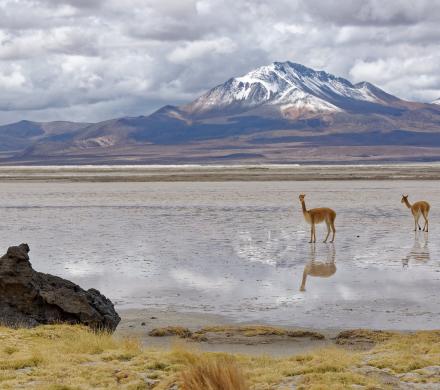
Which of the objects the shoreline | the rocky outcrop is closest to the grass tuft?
the shoreline

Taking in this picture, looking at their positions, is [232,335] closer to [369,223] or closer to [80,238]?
[80,238]

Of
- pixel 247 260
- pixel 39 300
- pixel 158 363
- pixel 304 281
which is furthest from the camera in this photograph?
pixel 247 260

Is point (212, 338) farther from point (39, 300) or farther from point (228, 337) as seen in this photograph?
point (39, 300)

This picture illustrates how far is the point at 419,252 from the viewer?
20125 millimetres

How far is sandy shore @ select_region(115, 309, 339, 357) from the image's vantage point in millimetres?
10906

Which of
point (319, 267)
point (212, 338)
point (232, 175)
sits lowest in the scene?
point (212, 338)

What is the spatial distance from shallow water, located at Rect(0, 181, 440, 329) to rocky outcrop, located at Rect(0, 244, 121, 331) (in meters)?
2.22

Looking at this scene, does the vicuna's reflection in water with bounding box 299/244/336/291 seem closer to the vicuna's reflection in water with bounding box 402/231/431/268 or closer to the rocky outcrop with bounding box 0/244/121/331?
the vicuna's reflection in water with bounding box 402/231/431/268

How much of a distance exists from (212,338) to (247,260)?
24.8ft

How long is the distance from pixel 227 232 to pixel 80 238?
4.82 m

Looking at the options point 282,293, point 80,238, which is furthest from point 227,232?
point 282,293

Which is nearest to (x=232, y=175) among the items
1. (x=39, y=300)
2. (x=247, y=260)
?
(x=247, y=260)

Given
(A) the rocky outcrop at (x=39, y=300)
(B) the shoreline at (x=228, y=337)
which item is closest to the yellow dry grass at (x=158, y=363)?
(B) the shoreline at (x=228, y=337)

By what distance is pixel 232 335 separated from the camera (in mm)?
11609
